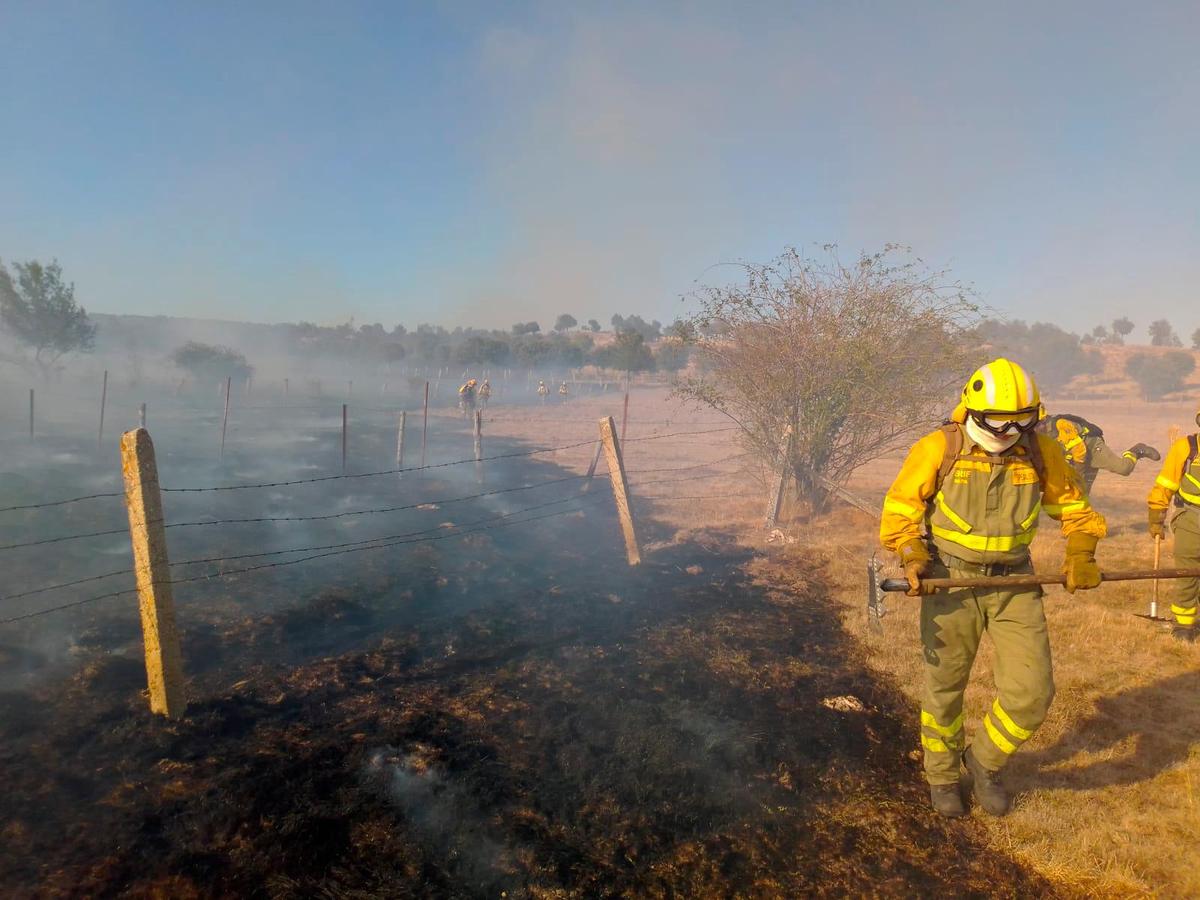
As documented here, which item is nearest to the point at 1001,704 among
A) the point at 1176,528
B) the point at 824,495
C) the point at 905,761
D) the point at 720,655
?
the point at 905,761

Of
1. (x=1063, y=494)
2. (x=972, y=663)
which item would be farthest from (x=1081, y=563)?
(x=972, y=663)

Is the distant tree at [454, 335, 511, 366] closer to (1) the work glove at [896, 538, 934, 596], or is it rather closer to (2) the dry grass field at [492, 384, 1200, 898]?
(2) the dry grass field at [492, 384, 1200, 898]

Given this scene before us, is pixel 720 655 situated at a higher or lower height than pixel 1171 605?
lower

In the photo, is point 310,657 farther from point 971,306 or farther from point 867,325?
point 971,306

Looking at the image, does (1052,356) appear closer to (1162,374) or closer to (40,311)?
(1162,374)

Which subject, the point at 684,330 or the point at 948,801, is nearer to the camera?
the point at 948,801

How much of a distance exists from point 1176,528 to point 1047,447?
3.62m

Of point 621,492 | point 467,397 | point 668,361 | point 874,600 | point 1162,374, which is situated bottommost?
point 874,600

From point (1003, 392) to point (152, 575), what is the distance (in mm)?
5835

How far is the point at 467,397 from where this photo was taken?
27.4 meters

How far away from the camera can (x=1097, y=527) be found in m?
3.48

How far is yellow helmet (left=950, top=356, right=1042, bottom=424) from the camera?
324 centimetres

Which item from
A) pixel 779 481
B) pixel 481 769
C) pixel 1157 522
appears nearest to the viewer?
pixel 481 769

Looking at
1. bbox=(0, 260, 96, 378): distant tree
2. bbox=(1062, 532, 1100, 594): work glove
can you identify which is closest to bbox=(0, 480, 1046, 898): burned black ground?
bbox=(1062, 532, 1100, 594): work glove
